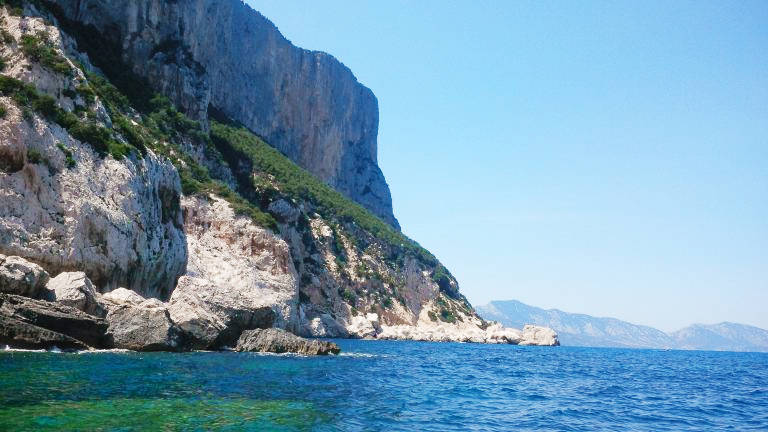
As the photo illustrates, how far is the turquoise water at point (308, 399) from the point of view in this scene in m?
13.8

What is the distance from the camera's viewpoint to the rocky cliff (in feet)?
92.6

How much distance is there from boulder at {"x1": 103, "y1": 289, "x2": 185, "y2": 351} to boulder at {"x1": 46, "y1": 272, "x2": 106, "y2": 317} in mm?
1296

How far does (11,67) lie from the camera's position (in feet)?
114

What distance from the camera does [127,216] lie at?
115 feet

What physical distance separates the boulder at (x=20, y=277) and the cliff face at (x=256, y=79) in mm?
43179

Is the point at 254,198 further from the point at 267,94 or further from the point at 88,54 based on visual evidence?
the point at 267,94

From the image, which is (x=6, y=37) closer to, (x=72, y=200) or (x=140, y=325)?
(x=72, y=200)

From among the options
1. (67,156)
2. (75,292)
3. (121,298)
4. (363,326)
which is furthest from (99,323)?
(363,326)

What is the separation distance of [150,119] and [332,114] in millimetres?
72138

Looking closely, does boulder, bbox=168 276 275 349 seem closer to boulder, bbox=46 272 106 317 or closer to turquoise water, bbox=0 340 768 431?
turquoise water, bbox=0 340 768 431

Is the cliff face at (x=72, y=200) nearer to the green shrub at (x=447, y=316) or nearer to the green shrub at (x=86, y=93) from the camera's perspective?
the green shrub at (x=86, y=93)

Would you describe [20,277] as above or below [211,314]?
above

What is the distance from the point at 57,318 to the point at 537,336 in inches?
3797

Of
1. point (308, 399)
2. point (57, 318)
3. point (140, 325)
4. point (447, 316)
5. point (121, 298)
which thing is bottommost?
point (308, 399)
